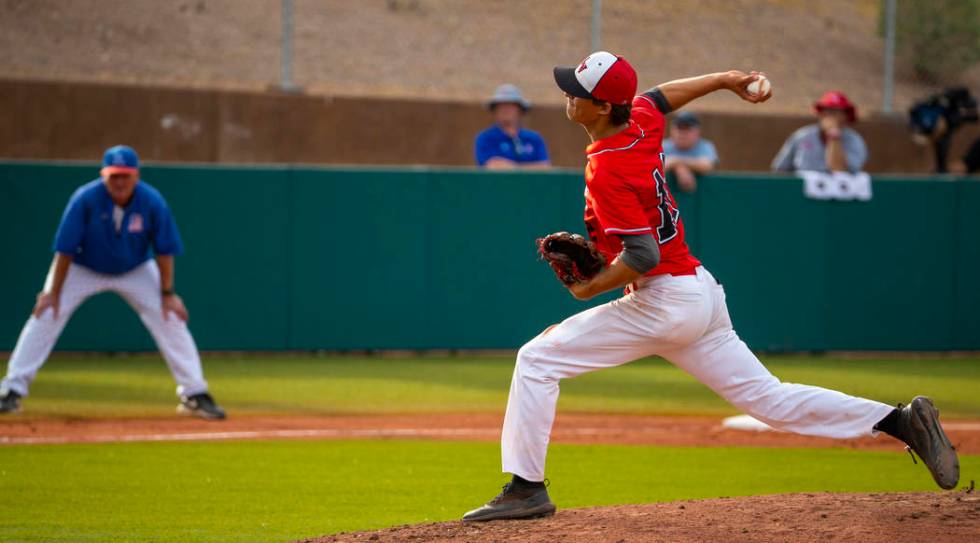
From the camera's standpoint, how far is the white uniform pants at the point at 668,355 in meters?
5.61

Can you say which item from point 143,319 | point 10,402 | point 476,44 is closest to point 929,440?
point 143,319

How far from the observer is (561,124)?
58.7ft

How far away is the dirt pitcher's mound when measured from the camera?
5254mm

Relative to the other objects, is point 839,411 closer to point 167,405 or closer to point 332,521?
point 332,521

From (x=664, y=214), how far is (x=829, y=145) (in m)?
9.89

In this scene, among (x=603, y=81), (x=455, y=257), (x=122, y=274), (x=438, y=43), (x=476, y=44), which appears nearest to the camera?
(x=603, y=81)

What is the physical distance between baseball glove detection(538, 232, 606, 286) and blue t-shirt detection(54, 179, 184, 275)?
513 centimetres

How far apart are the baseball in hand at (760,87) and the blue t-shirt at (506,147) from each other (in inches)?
338

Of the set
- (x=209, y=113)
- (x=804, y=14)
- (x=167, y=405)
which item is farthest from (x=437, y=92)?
(x=167, y=405)

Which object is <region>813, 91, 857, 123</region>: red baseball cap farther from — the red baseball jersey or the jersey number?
the jersey number

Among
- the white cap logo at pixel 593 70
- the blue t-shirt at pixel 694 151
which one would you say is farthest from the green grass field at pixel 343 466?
the blue t-shirt at pixel 694 151

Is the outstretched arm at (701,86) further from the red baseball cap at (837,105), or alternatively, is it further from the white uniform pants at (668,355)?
the red baseball cap at (837,105)

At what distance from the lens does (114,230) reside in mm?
10180

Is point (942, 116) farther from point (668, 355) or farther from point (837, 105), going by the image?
point (668, 355)
